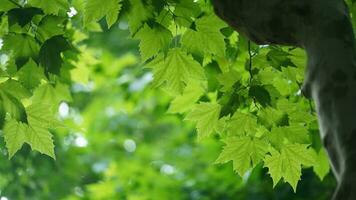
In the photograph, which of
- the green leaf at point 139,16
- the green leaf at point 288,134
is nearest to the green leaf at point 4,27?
the green leaf at point 139,16

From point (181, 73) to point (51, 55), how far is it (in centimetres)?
32

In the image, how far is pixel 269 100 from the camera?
1568 millimetres

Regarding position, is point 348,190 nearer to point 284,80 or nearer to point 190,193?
point 284,80

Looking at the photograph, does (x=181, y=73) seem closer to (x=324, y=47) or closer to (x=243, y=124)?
(x=243, y=124)

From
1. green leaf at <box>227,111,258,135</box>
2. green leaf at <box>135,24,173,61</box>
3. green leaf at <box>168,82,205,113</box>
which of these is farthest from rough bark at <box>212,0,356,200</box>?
green leaf at <box>168,82,205,113</box>

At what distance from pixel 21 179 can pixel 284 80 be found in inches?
74.8

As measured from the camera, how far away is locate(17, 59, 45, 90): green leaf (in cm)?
161

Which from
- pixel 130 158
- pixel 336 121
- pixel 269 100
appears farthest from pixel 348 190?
pixel 130 158

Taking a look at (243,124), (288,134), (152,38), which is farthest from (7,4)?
(288,134)

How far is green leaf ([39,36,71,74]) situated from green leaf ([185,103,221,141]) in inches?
13.9

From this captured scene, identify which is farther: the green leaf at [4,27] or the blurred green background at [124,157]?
the blurred green background at [124,157]

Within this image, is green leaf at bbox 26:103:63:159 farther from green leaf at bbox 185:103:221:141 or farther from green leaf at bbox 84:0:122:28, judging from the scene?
green leaf at bbox 185:103:221:141

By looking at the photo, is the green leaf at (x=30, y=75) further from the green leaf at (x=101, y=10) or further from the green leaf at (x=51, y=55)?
the green leaf at (x=101, y=10)

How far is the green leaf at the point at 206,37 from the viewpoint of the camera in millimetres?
1598
